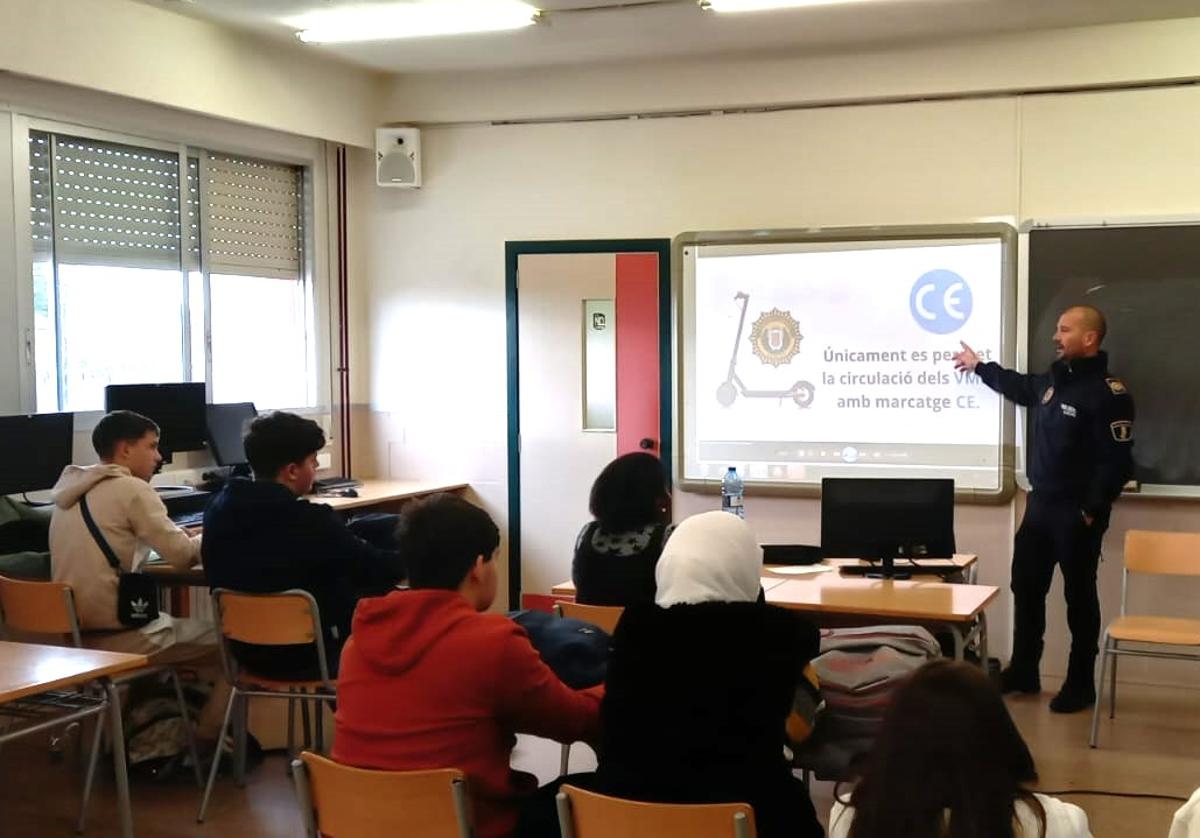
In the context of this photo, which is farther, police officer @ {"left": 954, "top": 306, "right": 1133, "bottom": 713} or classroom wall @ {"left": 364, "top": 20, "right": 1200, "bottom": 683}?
classroom wall @ {"left": 364, "top": 20, "right": 1200, "bottom": 683}

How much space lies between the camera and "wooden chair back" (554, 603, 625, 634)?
355cm

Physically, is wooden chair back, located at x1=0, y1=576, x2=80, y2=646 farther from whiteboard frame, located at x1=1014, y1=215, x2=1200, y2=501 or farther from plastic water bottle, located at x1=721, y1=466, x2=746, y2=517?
whiteboard frame, located at x1=1014, y1=215, x2=1200, y2=501

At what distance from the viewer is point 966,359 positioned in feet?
18.6

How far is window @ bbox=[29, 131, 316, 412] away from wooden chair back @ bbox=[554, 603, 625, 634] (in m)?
2.73

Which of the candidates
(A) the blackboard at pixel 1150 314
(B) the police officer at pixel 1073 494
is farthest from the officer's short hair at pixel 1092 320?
(A) the blackboard at pixel 1150 314

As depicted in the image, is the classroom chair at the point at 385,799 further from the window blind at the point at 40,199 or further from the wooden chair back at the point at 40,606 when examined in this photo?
the window blind at the point at 40,199

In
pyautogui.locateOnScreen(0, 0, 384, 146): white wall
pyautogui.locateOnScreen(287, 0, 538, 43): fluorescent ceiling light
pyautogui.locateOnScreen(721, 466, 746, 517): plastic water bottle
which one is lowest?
pyautogui.locateOnScreen(721, 466, 746, 517): plastic water bottle

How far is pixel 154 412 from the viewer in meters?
5.33

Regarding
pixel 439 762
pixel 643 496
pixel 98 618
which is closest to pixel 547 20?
pixel 643 496

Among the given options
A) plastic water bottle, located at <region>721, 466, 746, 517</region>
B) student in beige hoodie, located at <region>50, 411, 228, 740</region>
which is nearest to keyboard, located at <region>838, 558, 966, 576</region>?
plastic water bottle, located at <region>721, 466, 746, 517</region>

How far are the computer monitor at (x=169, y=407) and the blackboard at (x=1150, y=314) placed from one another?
Result: 391 cm

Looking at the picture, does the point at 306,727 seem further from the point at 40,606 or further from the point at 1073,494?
the point at 1073,494

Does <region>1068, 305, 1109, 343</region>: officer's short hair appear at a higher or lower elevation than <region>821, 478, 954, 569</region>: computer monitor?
higher

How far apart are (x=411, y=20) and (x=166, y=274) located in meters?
1.67
